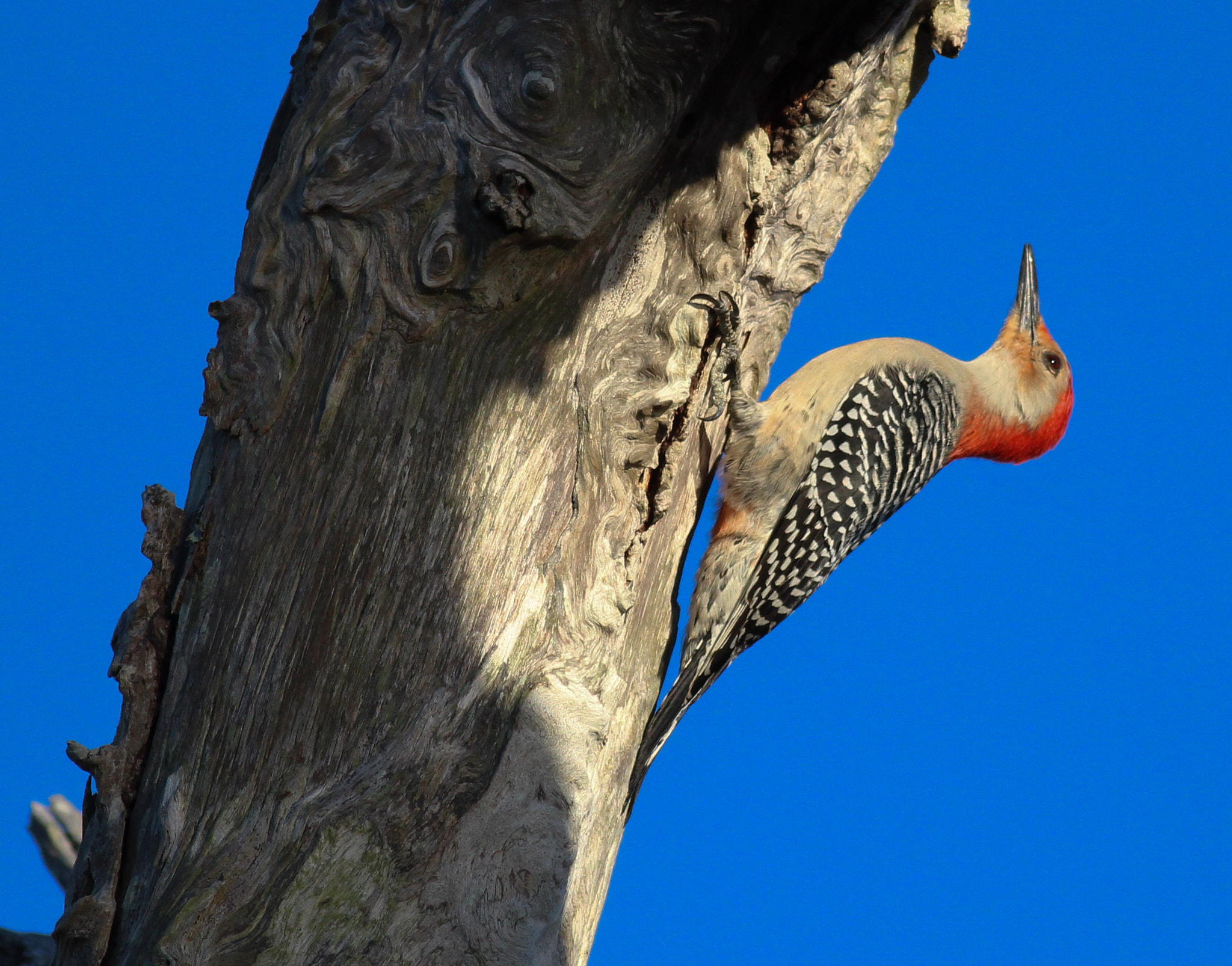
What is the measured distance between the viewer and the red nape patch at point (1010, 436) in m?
5.11

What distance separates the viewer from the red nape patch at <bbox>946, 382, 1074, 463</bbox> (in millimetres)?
5105

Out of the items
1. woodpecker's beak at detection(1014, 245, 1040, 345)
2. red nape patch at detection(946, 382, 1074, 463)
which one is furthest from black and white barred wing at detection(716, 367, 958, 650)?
woodpecker's beak at detection(1014, 245, 1040, 345)

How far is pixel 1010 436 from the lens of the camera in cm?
527

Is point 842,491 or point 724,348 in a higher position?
point 842,491

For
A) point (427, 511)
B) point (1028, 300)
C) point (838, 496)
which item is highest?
point (1028, 300)

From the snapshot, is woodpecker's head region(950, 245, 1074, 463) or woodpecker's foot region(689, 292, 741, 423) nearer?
woodpecker's foot region(689, 292, 741, 423)

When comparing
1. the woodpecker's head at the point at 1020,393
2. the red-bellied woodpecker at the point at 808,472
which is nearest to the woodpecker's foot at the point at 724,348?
the red-bellied woodpecker at the point at 808,472

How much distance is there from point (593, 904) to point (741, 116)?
217 cm

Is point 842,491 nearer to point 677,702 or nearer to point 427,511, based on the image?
point 677,702

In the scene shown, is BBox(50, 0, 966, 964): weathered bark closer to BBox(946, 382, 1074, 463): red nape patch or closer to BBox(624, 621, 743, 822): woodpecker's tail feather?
BBox(624, 621, 743, 822): woodpecker's tail feather

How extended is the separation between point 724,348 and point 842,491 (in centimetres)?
121

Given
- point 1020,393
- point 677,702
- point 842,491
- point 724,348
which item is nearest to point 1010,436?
point 1020,393

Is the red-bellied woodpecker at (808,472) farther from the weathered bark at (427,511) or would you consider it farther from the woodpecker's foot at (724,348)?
the weathered bark at (427,511)

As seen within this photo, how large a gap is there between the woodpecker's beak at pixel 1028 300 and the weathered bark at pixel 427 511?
9.46ft
